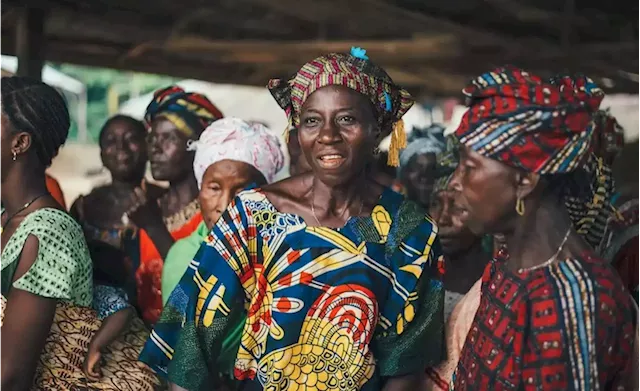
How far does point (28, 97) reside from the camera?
288cm

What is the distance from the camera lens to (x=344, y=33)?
7.19m

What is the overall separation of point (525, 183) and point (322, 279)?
81 centimetres

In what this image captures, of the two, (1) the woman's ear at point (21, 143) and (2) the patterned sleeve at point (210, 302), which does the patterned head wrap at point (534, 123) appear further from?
(1) the woman's ear at point (21, 143)

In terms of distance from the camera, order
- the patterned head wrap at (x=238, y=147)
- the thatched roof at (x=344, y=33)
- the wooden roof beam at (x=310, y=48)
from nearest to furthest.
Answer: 1. the patterned head wrap at (x=238, y=147)
2. the thatched roof at (x=344, y=33)
3. the wooden roof beam at (x=310, y=48)

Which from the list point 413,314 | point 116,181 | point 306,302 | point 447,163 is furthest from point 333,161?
point 116,181

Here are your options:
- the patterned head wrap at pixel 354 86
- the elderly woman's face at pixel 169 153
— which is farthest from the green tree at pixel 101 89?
the patterned head wrap at pixel 354 86

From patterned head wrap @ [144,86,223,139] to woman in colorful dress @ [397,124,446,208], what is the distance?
4.32ft

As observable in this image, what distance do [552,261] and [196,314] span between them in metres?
1.23

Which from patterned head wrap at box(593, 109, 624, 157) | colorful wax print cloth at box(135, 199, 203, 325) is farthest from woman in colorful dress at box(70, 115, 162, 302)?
patterned head wrap at box(593, 109, 624, 157)

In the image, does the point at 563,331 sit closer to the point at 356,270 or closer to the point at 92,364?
the point at 356,270

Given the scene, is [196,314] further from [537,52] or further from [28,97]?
[537,52]

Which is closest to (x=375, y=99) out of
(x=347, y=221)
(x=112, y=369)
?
(x=347, y=221)

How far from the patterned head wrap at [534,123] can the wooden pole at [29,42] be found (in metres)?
3.93

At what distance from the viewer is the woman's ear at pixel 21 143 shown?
2826 mm
